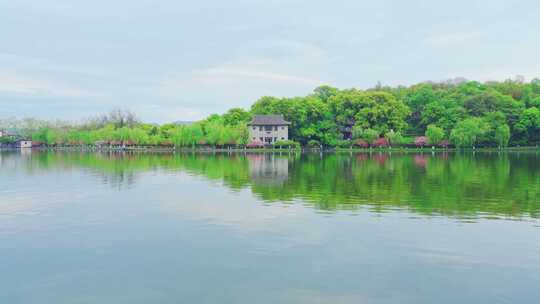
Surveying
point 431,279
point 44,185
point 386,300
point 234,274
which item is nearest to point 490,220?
point 431,279

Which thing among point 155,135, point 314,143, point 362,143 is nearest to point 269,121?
point 314,143

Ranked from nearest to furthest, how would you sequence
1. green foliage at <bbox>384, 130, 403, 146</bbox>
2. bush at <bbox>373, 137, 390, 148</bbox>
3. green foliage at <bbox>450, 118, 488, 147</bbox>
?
Result: green foliage at <bbox>450, 118, 488, 147</bbox>, green foliage at <bbox>384, 130, 403, 146</bbox>, bush at <bbox>373, 137, 390, 148</bbox>

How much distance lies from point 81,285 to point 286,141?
66.1 m

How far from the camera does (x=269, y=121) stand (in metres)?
75.4

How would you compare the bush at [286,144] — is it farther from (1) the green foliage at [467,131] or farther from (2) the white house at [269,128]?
(1) the green foliage at [467,131]

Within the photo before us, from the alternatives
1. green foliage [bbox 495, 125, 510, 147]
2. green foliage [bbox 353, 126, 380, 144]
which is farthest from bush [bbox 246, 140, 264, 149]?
green foliage [bbox 495, 125, 510, 147]

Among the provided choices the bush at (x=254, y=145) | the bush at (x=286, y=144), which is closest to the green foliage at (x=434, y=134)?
the bush at (x=286, y=144)

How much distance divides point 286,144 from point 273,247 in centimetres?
6327

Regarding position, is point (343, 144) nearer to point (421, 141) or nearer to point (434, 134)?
point (421, 141)

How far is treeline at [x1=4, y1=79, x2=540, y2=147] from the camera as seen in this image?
68188 millimetres

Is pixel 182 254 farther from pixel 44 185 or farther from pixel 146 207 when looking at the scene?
pixel 44 185

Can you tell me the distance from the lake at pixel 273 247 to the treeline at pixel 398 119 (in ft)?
173

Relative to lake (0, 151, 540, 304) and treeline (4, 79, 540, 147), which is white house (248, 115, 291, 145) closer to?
treeline (4, 79, 540, 147)

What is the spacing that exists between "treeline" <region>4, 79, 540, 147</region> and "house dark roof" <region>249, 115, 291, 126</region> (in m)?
2.17
